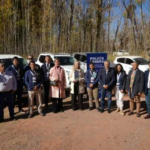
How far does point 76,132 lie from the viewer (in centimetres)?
521

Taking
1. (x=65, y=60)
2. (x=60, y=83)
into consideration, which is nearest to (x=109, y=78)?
(x=60, y=83)

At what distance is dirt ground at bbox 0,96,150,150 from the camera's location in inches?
176

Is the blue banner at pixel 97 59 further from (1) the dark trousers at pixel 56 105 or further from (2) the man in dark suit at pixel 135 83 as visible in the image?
(1) the dark trousers at pixel 56 105

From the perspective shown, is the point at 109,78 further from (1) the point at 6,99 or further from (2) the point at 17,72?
(1) the point at 6,99

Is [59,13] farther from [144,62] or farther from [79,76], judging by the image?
[79,76]

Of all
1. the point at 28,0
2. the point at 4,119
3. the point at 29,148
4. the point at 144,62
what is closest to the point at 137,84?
the point at 29,148

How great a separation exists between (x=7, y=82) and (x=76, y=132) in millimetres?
2435

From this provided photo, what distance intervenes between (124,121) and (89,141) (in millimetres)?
1720

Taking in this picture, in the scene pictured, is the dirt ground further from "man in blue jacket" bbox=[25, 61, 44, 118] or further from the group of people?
"man in blue jacket" bbox=[25, 61, 44, 118]

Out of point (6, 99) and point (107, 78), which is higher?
point (107, 78)

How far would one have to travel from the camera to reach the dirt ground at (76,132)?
14.7 feet

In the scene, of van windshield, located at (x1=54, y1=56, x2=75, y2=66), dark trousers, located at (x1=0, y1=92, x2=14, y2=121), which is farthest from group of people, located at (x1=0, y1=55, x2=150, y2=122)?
van windshield, located at (x1=54, y1=56, x2=75, y2=66)

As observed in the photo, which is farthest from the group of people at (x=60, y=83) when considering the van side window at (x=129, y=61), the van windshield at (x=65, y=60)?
the van side window at (x=129, y=61)

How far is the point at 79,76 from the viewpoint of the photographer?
6906 mm
